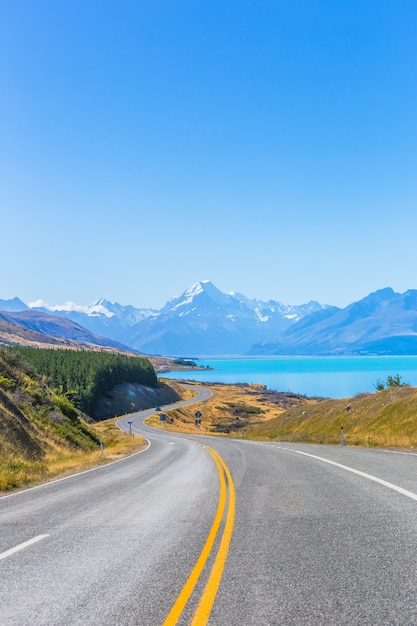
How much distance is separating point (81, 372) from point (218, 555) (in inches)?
4260

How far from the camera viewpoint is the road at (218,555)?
489cm

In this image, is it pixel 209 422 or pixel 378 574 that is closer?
pixel 378 574

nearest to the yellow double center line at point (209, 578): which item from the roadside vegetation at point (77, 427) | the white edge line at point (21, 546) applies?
the white edge line at point (21, 546)

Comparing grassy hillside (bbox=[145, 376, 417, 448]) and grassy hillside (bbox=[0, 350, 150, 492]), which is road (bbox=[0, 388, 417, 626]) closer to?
grassy hillside (bbox=[0, 350, 150, 492])

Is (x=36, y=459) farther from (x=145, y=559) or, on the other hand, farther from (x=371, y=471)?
(x=145, y=559)

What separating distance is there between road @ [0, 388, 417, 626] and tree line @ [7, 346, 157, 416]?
87.2m

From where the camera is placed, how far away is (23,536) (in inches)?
332

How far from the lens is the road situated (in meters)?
4.89

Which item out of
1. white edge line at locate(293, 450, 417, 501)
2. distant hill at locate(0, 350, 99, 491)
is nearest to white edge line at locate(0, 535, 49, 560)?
white edge line at locate(293, 450, 417, 501)

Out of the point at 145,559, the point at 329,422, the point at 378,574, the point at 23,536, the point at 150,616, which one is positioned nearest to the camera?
the point at 150,616

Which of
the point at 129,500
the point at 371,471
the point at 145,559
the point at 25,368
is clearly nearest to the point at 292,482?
the point at 371,471

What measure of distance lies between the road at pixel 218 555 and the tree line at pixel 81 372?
286ft

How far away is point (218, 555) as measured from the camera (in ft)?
22.2

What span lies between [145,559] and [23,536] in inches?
117
